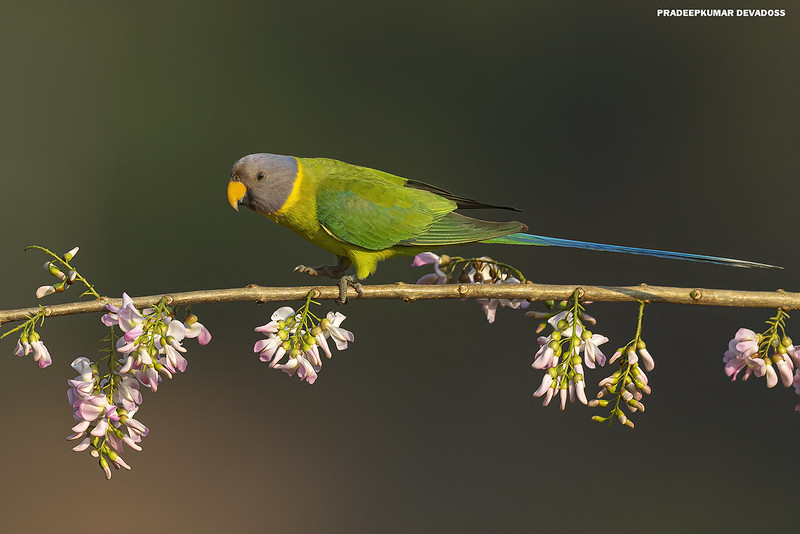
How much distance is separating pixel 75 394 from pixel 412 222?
744 millimetres

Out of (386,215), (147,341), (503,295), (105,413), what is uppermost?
(386,215)

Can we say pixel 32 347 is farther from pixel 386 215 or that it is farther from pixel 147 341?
pixel 386 215

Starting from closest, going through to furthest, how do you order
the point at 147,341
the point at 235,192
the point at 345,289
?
the point at 147,341, the point at 345,289, the point at 235,192

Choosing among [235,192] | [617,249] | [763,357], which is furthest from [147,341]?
[763,357]

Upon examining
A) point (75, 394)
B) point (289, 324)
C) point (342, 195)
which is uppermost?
point (342, 195)

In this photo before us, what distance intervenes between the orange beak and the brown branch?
0.39 m

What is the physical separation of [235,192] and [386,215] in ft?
1.09

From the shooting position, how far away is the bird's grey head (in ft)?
5.12

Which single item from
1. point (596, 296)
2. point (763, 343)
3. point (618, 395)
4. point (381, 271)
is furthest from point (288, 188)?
point (381, 271)

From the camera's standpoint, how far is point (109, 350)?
3.87ft

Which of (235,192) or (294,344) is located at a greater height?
(235,192)

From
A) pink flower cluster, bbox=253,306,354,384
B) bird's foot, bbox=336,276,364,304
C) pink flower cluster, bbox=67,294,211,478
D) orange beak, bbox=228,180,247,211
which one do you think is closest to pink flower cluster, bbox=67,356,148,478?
pink flower cluster, bbox=67,294,211,478

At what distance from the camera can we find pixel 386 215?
1.58 m

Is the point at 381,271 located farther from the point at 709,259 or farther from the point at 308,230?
the point at 709,259
